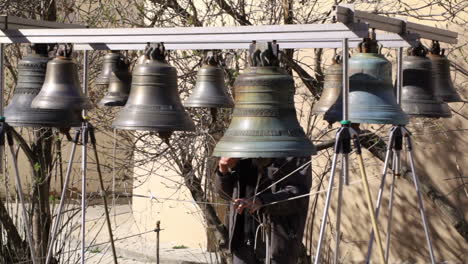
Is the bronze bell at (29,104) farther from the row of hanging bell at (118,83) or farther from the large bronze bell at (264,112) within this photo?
the large bronze bell at (264,112)

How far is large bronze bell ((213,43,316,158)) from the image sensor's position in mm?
4371

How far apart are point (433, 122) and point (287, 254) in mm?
2187

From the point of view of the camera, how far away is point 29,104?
5.45m

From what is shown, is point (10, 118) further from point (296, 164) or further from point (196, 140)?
point (196, 140)

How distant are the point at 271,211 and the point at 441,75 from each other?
4.28ft

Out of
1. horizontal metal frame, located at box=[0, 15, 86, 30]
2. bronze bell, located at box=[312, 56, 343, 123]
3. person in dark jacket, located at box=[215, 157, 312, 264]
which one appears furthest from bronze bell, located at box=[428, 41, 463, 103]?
horizontal metal frame, located at box=[0, 15, 86, 30]

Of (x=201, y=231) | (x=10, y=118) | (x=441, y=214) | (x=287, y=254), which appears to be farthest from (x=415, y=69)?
(x=201, y=231)

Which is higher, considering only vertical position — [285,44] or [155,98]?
[285,44]

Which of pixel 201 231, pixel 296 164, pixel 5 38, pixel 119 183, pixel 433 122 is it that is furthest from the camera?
pixel 201 231

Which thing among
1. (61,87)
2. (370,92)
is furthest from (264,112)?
(61,87)

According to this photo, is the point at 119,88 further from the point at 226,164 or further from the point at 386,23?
the point at 386,23

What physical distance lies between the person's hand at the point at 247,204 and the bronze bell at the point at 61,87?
3.54ft

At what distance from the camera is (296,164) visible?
245 inches

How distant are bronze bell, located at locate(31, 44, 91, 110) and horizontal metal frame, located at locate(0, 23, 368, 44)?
107mm
